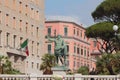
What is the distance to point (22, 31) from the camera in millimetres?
72688

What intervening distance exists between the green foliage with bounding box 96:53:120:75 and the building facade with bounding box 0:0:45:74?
15.5m

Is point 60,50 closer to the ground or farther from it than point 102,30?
closer to the ground

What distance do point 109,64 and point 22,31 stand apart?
24.3 m

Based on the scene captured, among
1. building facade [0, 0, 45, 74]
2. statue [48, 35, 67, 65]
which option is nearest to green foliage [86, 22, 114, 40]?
building facade [0, 0, 45, 74]

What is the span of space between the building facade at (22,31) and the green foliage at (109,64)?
15.5 metres

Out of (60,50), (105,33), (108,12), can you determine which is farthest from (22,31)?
(60,50)

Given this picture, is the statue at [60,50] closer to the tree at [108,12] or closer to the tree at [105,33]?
the tree at [108,12]

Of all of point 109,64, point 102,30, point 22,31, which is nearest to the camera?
point 109,64

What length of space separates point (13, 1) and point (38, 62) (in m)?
12.9

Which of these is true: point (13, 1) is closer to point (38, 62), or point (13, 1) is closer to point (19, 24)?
point (19, 24)

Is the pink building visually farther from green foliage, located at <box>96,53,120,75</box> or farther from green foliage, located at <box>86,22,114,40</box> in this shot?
green foliage, located at <box>96,53,120,75</box>

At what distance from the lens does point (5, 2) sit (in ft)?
221

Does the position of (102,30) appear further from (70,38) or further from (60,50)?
(70,38)

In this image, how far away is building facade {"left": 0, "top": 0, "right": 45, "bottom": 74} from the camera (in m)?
66.4
